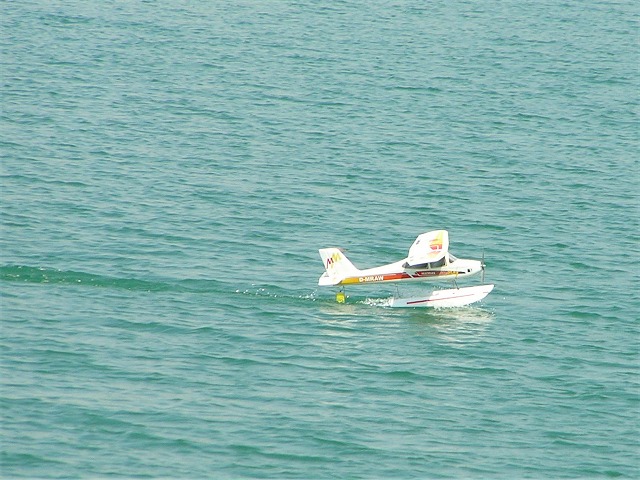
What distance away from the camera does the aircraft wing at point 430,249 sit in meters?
51.7

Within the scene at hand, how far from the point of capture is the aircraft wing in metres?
51.7

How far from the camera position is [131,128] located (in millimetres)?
74688

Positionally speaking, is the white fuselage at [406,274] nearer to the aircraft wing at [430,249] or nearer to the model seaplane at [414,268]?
the model seaplane at [414,268]

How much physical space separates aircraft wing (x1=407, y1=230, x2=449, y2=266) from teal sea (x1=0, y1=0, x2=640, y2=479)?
2.77 meters

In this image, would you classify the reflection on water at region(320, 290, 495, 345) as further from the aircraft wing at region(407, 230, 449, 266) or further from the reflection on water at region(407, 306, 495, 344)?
the aircraft wing at region(407, 230, 449, 266)

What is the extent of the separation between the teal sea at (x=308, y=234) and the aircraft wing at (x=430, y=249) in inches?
109

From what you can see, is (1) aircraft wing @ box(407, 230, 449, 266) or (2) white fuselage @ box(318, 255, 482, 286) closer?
(1) aircraft wing @ box(407, 230, 449, 266)

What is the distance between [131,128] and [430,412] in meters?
38.6

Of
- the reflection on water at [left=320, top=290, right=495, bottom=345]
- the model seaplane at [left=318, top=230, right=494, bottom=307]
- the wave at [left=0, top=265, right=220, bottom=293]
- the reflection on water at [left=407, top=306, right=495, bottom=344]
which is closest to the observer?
the reflection on water at [left=407, top=306, right=495, bottom=344]

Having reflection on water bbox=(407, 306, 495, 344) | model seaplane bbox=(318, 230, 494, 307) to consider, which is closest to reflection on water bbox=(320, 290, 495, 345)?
reflection on water bbox=(407, 306, 495, 344)

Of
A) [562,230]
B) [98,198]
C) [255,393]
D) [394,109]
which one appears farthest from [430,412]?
[394,109]

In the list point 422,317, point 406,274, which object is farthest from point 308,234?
point 422,317

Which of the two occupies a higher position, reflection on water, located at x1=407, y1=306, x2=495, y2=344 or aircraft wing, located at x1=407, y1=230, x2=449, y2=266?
aircraft wing, located at x1=407, y1=230, x2=449, y2=266

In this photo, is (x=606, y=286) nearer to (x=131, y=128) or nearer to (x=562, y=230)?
(x=562, y=230)
